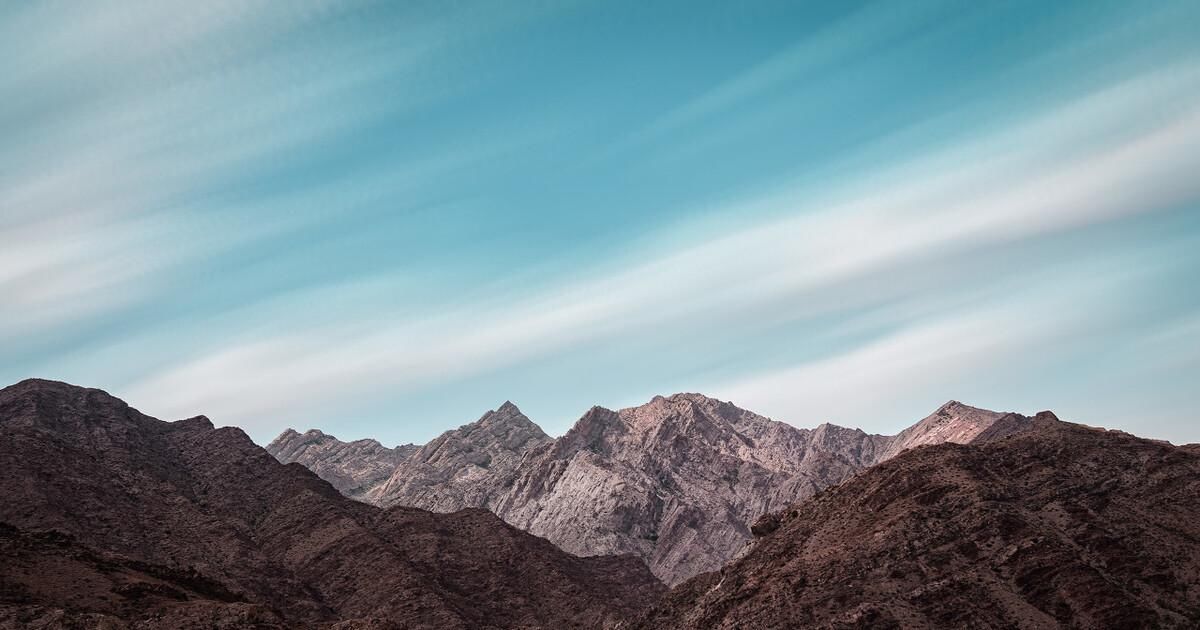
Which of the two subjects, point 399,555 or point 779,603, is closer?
point 779,603

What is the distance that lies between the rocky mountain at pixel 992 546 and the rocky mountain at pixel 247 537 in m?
38.0

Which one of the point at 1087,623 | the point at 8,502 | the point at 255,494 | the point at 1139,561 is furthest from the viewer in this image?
the point at 255,494

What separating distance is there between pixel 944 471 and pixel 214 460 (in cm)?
12290

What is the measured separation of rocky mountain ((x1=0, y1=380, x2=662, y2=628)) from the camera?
132 m

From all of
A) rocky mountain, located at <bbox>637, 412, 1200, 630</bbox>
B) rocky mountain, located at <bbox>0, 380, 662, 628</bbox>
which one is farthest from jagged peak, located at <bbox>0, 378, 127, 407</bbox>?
rocky mountain, located at <bbox>637, 412, 1200, 630</bbox>

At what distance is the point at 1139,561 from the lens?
83.0 metres

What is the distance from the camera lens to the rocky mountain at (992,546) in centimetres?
8025

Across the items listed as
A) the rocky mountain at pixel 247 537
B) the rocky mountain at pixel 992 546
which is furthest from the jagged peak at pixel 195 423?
the rocky mountain at pixel 992 546

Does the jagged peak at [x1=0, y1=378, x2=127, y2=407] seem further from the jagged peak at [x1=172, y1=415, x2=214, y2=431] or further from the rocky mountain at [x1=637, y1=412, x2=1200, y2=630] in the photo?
the rocky mountain at [x1=637, y1=412, x2=1200, y2=630]

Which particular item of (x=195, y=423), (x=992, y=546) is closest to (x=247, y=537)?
(x=195, y=423)

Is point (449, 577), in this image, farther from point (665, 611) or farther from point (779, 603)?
point (779, 603)

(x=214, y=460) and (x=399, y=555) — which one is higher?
(x=214, y=460)

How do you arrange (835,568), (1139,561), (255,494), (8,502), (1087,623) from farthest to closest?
(255,494) → (8,502) → (835,568) → (1139,561) → (1087,623)

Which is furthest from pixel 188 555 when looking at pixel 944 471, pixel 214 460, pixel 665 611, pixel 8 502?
pixel 944 471
